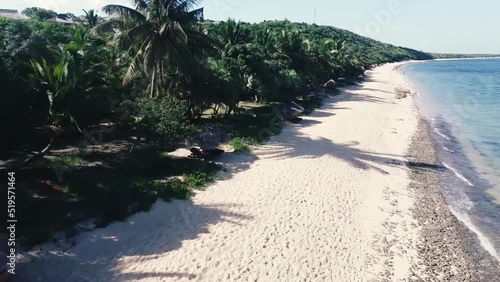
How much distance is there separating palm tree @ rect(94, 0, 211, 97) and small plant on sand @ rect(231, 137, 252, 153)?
14.0ft

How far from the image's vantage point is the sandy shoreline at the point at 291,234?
29.8 feet

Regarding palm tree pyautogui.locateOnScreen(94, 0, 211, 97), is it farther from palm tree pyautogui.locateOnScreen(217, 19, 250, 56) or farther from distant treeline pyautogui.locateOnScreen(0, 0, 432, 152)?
palm tree pyautogui.locateOnScreen(217, 19, 250, 56)

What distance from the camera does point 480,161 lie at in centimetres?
2033

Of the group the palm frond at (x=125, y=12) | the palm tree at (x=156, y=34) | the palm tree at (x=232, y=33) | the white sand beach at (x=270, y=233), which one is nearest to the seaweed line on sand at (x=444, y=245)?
the white sand beach at (x=270, y=233)

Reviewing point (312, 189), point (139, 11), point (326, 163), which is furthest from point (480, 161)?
point (139, 11)

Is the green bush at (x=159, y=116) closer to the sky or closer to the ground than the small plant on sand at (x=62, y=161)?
closer to the sky

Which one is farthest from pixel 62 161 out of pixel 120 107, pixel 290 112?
pixel 290 112

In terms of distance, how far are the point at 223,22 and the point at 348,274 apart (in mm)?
24874

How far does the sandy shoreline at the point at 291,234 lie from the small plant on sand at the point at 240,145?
817 mm

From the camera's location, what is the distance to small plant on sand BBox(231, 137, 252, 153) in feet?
59.6

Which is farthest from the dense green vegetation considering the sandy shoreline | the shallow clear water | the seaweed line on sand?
the shallow clear water

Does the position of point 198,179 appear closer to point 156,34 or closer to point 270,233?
point 270,233

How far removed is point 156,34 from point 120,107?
447cm

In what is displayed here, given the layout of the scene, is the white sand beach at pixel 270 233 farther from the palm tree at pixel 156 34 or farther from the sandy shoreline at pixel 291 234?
the palm tree at pixel 156 34
